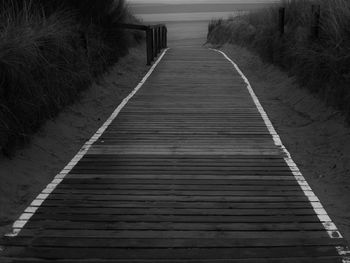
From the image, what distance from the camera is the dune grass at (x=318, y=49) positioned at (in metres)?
8.96

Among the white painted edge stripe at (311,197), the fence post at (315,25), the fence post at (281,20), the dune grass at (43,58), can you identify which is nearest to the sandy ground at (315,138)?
the white painted edge stripe at (311,197)

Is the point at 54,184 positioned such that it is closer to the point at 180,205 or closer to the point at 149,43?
the point at 180,205

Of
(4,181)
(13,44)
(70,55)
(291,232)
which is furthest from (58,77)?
(291,232)

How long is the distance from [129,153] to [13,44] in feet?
7.18

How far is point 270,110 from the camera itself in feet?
35.7

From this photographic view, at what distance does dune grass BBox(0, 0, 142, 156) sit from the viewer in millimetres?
6879

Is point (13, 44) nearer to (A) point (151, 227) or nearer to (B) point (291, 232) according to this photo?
(A) point (151, 227)

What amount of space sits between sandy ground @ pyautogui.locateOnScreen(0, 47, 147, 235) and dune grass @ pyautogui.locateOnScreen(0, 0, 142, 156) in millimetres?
195

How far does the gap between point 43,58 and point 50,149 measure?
1511 millimetres

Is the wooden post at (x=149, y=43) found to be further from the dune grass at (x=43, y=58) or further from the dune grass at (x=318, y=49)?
the dune grass at (x=43, y=58)

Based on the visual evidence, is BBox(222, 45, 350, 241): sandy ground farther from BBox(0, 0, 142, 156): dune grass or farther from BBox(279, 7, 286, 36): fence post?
BBox(0, 0, 142, 156): dune grass

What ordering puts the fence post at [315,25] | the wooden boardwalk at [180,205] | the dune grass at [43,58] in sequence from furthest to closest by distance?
the fence post at [315,25] → the dune grass at [43,58] → the wooden boardwalk at [180,205]

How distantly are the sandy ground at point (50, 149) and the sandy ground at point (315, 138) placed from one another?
3.23 meters

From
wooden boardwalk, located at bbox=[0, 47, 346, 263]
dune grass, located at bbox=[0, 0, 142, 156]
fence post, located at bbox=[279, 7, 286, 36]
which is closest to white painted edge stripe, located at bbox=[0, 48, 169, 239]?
wooden boardwalk, located at bbox=[0, 47, 346, 263]
